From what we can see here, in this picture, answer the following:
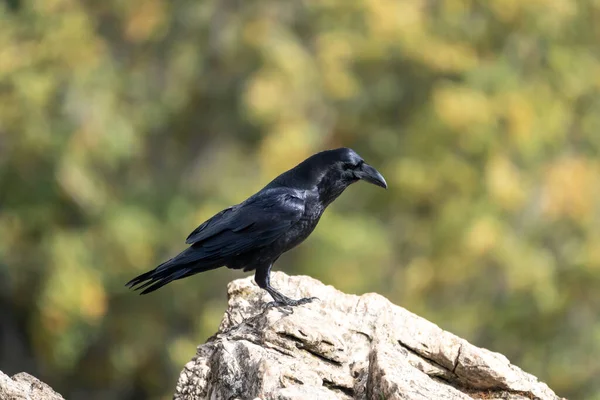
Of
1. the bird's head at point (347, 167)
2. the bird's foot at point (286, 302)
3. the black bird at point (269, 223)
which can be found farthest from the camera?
the bird's head at point (347, 167)

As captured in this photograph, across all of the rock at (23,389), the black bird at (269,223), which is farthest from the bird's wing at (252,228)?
the rock at (23,389)

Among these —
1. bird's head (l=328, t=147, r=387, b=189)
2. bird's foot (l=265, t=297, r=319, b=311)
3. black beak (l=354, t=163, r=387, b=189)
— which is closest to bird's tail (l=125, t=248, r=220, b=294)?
bird's foot (l=265, t=297, r=319, b=311)

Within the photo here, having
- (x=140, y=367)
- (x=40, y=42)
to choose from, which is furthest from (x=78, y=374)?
(x=40, y=42)

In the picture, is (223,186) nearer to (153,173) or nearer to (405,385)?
(153,173)

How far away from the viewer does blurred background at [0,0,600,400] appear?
23.2 m

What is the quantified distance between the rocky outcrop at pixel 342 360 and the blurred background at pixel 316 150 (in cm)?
1388

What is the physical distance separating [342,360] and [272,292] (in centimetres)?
90

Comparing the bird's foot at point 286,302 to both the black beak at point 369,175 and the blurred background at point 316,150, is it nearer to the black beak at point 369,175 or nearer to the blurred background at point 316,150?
the black beak at point 369,175

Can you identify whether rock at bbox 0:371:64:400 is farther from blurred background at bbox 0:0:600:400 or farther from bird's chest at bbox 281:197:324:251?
blurred background at bbox 0:0:600:400

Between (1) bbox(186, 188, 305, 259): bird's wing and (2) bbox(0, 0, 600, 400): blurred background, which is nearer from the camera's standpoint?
(1) bbox(186, 188, 305, 259): bird's wing

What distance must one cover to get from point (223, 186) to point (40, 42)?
18.4 feet

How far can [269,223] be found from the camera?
25.6 feet

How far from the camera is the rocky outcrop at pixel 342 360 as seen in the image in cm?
639

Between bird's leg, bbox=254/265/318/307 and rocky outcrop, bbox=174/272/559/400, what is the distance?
0.30 feet
